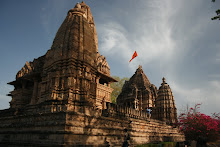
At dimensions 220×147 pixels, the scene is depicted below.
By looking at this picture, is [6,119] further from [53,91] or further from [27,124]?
[53,91]

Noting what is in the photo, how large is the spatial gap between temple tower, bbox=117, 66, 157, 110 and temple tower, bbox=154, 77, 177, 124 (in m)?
10.0

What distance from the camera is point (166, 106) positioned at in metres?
22.2

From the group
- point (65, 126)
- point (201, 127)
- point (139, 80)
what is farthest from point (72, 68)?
point (139, 80)

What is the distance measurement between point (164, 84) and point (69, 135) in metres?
17.1

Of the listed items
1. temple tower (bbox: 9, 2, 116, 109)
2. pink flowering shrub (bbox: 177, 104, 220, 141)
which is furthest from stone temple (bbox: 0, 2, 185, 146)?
pink flowering shrub (bbox: 177, 104, 220, 141)

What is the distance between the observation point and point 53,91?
11.5 metres

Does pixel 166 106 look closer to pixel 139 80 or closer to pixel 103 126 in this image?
pixel 103 126

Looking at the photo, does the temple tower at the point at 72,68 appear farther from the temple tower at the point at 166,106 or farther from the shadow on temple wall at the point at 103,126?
the temple tower at the point at 166,106

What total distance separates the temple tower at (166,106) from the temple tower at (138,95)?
394 inches

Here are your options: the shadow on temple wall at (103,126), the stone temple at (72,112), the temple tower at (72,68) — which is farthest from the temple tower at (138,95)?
the temple tower at (72,68)

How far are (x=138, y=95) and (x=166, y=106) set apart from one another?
1323 centimetres

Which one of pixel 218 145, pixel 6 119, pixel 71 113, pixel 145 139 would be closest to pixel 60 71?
pixel 71 113

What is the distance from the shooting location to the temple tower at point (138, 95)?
33.7 meters

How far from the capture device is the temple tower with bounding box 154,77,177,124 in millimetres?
21836
